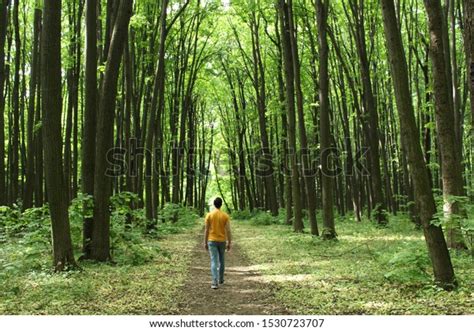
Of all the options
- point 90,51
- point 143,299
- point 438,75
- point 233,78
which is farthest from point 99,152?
point 233,78

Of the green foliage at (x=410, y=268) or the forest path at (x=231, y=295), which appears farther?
the green foliage at (x=410, y=268)

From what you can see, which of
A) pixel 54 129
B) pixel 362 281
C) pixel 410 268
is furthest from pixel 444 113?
pixel 54 129

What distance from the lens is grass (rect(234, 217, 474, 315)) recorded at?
679 centimetres

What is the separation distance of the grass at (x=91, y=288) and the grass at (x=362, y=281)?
212cm

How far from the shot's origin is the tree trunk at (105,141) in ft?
35.8

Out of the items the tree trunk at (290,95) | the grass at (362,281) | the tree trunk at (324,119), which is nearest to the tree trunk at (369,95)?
the tree trunk at (290,95)

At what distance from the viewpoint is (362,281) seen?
8.84 meters

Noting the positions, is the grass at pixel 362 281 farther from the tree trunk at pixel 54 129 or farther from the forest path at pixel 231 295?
the tree trunk at pixel 54 129

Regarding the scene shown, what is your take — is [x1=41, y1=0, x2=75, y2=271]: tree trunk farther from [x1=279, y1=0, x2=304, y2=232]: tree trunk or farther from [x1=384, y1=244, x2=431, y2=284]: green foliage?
[x1=279, y1=0, x2=304, y2=232]: tree trunk

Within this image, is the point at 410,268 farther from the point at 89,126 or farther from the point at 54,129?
the point at 89,126

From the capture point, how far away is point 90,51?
11.5m

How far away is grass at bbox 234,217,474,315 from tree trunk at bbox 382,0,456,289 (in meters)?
0.37

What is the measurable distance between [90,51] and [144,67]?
10064 mm
